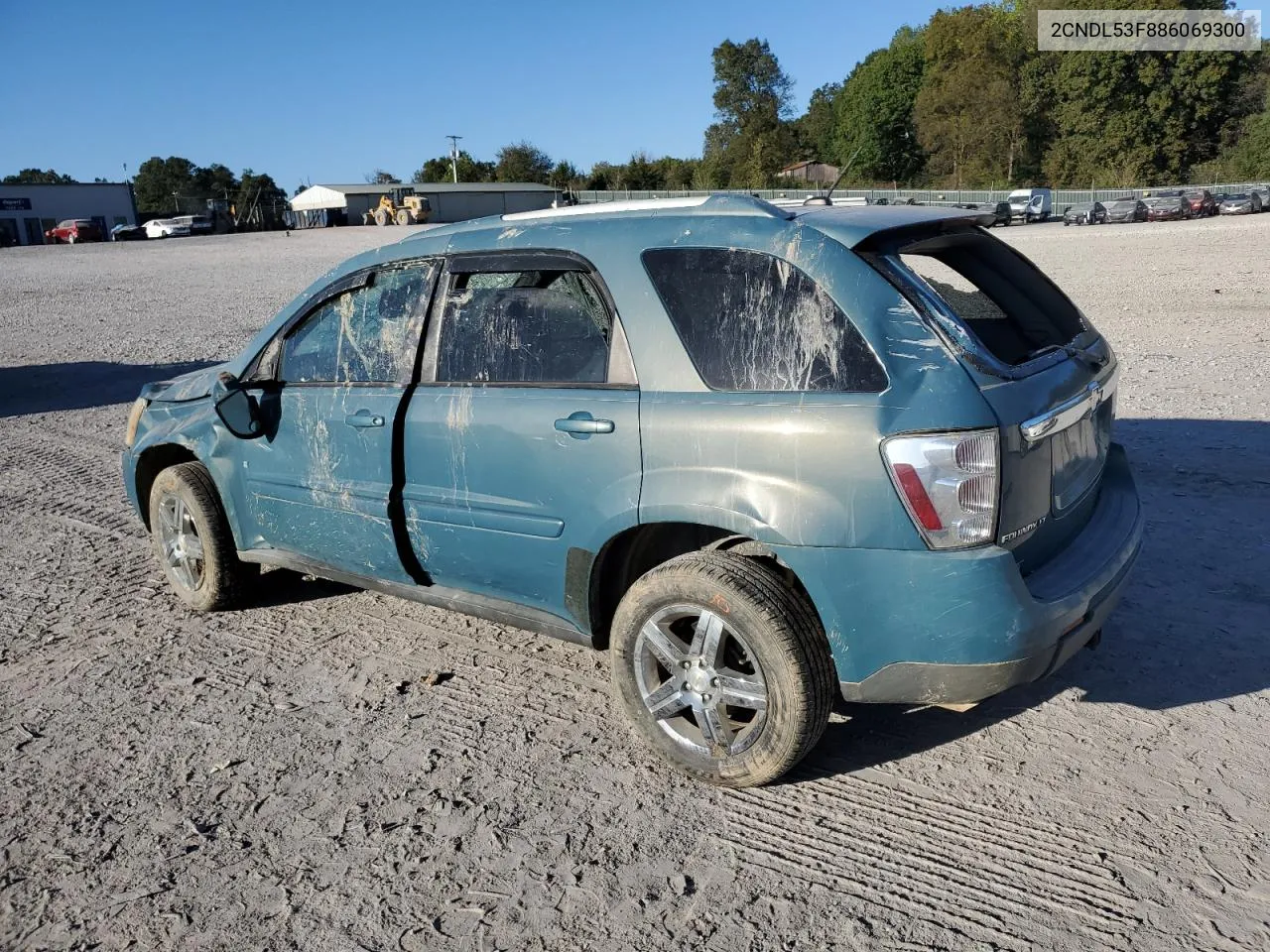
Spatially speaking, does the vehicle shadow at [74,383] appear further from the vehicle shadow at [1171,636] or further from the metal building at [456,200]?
the metal building at [456,200]

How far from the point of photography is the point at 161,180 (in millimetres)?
118875

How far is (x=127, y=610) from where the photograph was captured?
5.13m

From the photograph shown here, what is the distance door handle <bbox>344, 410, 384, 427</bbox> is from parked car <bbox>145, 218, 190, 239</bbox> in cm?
7090

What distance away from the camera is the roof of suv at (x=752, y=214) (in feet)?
10.8

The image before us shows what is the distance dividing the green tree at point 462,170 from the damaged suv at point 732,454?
105861 mm

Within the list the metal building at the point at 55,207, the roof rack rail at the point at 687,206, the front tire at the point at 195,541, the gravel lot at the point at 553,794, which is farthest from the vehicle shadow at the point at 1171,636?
the metal building at the point at 55,207

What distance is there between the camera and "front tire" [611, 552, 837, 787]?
314 centimetres

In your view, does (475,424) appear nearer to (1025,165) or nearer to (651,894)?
(651,894)

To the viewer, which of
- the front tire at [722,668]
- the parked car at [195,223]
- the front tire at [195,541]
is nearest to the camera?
the front tire at [722,668]

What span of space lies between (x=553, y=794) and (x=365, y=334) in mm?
2050

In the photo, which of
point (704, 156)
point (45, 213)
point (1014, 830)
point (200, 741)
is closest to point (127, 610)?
point (200, 741)

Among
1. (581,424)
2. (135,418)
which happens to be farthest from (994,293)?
(135,418)

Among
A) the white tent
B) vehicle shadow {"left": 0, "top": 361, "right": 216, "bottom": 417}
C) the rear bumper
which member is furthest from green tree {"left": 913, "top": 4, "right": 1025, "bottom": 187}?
the rear bumper

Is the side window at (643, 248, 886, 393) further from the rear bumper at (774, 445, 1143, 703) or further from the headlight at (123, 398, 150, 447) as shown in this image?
the headlight at (123, 398, 150, 447)
